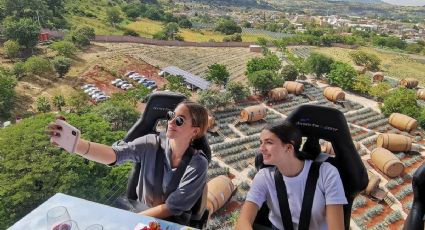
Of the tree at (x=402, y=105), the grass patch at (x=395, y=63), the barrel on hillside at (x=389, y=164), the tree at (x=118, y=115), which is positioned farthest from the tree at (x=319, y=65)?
the tree at (x=118, y=115)

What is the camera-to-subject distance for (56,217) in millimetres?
3645

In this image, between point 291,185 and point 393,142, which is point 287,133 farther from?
point 393,142

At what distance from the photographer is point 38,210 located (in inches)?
165

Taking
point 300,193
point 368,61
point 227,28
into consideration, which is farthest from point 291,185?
point 227,28

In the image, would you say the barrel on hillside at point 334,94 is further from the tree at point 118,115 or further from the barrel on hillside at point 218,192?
→ the barrel on hillside at point 218,192

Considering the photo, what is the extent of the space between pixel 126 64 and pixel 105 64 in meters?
2.39

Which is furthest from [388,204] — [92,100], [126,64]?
[126,64]

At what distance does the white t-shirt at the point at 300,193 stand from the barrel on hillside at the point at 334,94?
1121 inches

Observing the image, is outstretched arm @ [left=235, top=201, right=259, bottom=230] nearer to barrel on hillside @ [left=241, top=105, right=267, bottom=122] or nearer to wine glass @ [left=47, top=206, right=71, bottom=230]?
wine glass @ [left=47, top=206, right=71, bottom=230]

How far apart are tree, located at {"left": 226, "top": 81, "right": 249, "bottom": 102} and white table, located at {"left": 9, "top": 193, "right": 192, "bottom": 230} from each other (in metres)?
25.3

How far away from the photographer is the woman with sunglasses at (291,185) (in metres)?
4.18

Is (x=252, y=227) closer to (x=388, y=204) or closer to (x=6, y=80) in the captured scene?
(x=388, y=204)

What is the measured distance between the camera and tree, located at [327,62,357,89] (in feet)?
117

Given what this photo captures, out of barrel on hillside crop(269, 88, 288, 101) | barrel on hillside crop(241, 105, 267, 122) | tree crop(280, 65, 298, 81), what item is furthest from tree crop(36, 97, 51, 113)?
tree crop(280, 65, 298, 81)
